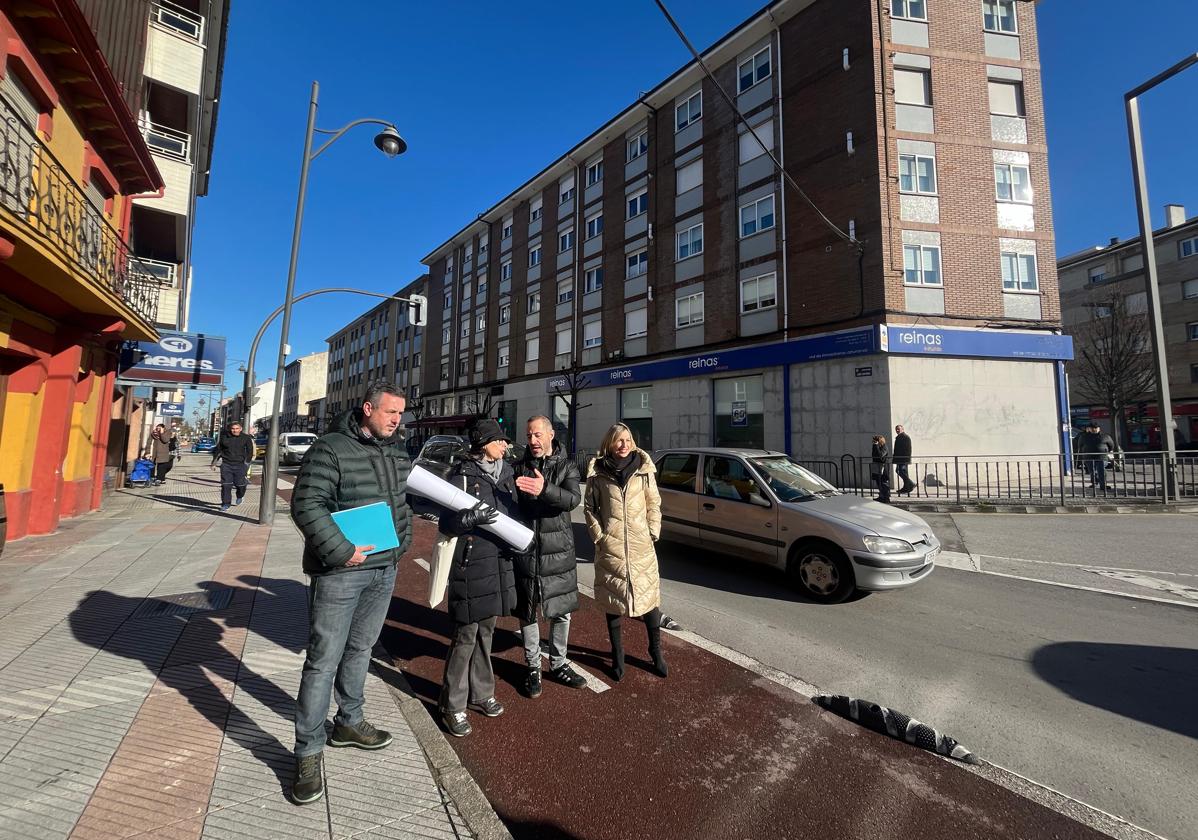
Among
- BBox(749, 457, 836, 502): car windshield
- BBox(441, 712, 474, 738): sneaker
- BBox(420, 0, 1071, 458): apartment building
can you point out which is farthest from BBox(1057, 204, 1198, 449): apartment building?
BBox(441, 712, 474, 738): sneaker

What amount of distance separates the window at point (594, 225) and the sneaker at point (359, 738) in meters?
27.3

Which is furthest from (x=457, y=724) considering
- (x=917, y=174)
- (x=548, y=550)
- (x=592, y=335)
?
(x=592, y=335)

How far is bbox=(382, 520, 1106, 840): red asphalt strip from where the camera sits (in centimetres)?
226

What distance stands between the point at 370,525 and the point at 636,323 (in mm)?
22943

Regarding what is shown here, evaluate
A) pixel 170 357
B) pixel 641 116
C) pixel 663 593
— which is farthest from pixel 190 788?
pixel 641 116

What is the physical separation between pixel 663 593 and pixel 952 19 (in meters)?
22.9

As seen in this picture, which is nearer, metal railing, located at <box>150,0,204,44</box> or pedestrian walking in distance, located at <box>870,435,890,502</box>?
metal railing, located at <box>150,0,204,44</box>

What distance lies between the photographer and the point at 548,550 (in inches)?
133

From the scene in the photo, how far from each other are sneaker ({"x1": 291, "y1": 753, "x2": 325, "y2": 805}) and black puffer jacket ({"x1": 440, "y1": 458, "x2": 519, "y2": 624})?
0.88 m

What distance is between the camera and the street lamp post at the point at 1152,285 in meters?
10.8

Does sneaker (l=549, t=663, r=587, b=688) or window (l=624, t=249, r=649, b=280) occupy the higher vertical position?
window (l=624, t=249, r=649, b=280)

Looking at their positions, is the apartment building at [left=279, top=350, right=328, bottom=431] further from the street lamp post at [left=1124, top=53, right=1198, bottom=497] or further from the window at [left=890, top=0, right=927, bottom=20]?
the street lamp post at [left=1124, top=53, right=1198, bottom=497]

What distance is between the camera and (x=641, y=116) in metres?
25.4

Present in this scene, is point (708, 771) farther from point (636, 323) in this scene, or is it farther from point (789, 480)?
point (636, 323)
